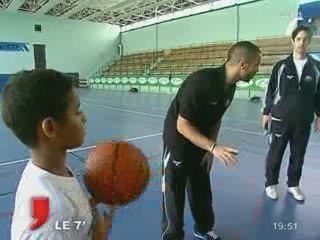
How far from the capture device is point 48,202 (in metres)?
1.01

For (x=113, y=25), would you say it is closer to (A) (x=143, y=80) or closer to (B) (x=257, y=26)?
(A) (x=143, y=80)

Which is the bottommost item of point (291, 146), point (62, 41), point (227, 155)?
point (291, 146)

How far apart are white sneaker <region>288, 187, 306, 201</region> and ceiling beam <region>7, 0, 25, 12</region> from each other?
23.4 meters

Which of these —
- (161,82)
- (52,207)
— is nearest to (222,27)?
(161,82)

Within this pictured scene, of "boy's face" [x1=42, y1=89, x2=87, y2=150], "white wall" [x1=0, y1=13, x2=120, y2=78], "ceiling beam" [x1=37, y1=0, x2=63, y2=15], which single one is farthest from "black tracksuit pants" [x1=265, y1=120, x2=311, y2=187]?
"white wall" [x1=0, y1=13, x2=120, y2=78]

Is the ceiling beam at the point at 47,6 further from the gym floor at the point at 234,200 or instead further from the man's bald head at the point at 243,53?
the man's bald head at the point at 243,53

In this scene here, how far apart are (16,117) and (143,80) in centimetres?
2086

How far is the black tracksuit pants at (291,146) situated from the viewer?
355cm

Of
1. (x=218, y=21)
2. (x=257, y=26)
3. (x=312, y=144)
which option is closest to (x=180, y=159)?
(x=312, y=144)

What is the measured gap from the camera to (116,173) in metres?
1.45

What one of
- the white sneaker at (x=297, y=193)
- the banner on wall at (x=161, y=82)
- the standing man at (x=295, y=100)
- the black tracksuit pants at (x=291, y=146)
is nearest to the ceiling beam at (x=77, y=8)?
the banner on wall at (x=161, y=82)

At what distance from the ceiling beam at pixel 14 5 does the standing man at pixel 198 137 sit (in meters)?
23.7

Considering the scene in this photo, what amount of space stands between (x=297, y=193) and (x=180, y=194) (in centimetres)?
174

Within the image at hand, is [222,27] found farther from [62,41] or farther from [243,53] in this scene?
[243,53]
